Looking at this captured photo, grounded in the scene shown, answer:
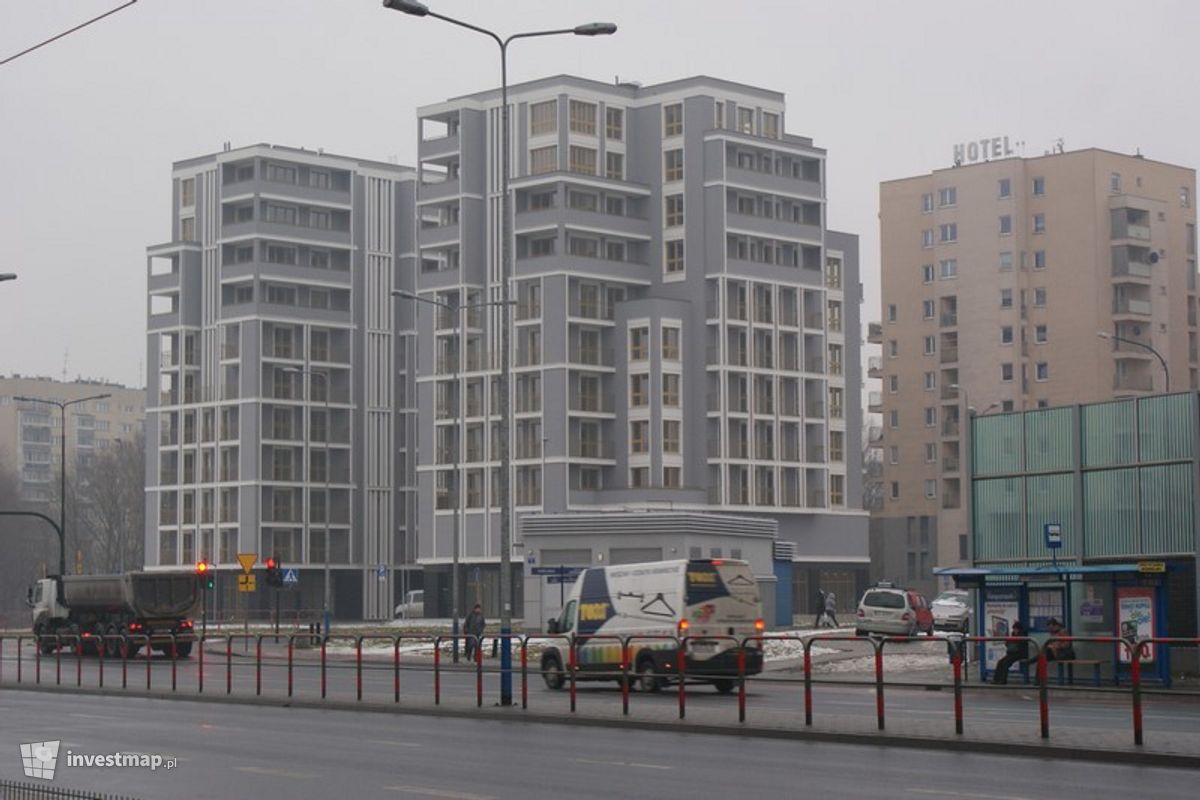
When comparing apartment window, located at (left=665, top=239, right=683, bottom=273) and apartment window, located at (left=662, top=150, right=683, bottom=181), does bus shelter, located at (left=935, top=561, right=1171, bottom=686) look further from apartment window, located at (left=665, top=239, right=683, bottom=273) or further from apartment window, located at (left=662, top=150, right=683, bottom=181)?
apartment window, located at (left=662, top=150, right=683, bottom=181)

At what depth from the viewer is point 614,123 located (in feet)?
349

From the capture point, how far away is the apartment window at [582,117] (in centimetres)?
10438

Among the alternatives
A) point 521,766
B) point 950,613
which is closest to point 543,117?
point 950,613

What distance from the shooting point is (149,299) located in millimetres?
127188

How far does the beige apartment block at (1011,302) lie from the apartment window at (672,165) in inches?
1050

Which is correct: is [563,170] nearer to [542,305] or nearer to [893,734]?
[542,305]

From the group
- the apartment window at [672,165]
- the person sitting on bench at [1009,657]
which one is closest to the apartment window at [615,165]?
the apartment window at [672,165]

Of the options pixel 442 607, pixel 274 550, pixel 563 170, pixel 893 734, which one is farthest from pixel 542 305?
pixel 893 734

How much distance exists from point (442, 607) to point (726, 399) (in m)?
19.7

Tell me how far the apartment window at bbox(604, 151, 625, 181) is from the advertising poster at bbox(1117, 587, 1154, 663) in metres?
71.2

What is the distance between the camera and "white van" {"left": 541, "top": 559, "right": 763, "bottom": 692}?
3425 centimetres

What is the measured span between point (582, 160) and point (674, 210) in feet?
19.1

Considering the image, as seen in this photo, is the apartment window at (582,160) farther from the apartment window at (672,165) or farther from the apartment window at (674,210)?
the apartment window at (674,210)

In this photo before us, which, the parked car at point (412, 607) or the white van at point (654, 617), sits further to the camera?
the parked car at point (412, 607)
